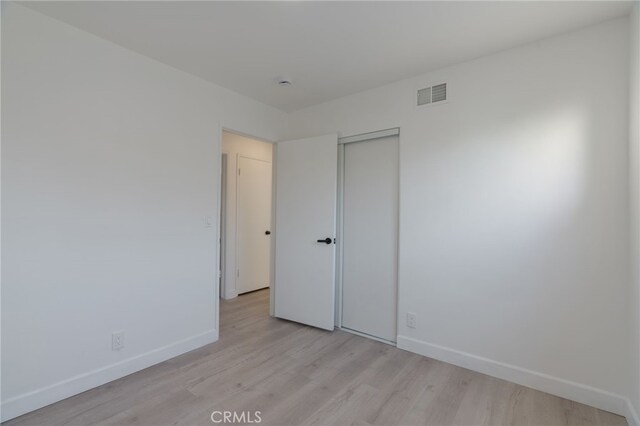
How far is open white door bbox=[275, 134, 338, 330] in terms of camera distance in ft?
10.2

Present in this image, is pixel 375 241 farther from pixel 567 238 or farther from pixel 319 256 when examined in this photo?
pixel 567 238

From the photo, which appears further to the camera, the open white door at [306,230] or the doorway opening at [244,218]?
the doorway opening at [244,218]

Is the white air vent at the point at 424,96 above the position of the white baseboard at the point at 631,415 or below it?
above

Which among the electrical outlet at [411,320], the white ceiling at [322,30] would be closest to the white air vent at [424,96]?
the white ceiling at [322,30]

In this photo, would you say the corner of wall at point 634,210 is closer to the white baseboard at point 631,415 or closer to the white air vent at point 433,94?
the white baseboard at point 631,415

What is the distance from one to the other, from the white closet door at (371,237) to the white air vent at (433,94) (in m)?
0.42

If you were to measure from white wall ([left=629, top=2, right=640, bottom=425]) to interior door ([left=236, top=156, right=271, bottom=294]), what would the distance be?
3.61 metres

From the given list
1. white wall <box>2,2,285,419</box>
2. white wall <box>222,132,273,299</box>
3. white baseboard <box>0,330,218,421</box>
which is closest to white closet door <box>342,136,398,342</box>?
white wall <box>2,2,285,419</box>

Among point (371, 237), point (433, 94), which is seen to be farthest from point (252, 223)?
point (433, 94)

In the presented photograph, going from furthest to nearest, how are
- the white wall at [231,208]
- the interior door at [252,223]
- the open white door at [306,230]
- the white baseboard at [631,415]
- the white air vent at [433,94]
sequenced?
the interior door at [252,223] → the white wall at [231,208] → the open white door at [306,230] → the white air vent at [433,94] → the white baseboard at [631,415]

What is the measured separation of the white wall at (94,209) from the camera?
1.79m

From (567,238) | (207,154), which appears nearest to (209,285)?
(207,154)

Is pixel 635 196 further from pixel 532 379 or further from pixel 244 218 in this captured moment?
pixel 244 218

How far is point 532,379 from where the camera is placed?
2.11m
